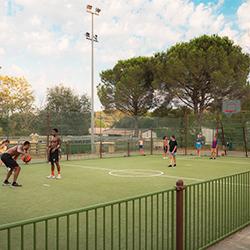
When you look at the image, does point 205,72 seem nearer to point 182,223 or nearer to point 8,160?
point 8,160

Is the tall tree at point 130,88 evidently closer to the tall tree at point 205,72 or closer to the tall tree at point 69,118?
the tall tree at point 69,118

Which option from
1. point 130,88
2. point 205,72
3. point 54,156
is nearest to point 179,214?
point 54,156

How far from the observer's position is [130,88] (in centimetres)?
4066

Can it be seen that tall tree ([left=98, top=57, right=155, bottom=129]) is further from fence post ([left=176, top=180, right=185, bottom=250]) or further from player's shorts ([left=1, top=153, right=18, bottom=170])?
fence post ([left=176, top=180, right=185, bottom=250])

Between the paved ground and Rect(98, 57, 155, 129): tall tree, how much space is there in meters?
34.8

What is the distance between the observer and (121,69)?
140 feet

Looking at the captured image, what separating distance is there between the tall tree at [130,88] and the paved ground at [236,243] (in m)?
34.8

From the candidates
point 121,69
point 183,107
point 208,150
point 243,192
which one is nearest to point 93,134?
point 208,150

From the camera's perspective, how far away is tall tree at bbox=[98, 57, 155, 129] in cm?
4053

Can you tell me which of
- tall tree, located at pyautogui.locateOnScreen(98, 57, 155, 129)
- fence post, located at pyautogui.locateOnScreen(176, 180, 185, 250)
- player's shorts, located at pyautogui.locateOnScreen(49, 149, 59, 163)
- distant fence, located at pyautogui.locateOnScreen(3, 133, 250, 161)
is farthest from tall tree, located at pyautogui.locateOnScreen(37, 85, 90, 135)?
fence post, located at pyautogui.locateOnScreen(176, 180, 185, 250)

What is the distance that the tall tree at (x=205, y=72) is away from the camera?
34281 mm

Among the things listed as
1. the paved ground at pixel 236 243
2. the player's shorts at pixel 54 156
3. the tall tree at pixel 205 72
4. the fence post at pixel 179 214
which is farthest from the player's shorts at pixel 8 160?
the tall tree at pixel 205 72

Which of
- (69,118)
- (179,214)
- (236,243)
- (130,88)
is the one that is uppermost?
(130,88)

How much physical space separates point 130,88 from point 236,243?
35588mm
